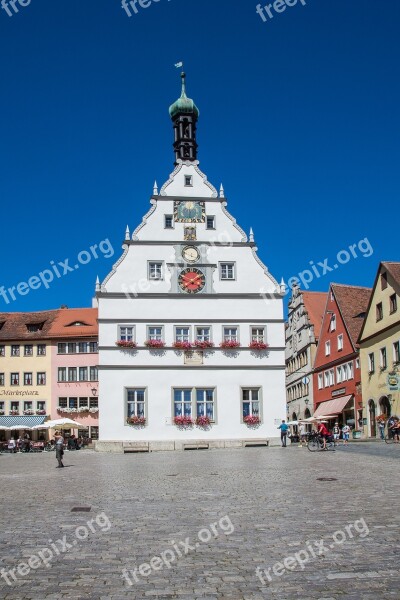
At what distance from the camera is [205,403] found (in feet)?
136

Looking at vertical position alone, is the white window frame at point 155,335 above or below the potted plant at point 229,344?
above

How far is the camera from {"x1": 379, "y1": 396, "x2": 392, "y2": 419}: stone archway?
143 ft

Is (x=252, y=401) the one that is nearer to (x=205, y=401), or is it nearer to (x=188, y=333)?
(x=205, y=401)

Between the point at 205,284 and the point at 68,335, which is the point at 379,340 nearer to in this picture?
the point at 205,284

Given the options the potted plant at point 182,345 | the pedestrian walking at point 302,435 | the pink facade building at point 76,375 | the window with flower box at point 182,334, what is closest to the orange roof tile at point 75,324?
the pink facade building at point 76,375

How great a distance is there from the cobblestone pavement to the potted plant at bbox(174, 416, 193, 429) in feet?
76.1

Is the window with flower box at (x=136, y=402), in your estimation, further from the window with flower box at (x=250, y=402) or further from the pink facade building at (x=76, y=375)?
the pink facade building at (x=76, y=375)

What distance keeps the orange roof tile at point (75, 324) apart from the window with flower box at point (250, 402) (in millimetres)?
22796

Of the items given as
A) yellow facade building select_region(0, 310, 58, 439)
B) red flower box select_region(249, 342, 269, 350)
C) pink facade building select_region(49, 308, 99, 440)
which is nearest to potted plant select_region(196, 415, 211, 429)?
red flower box select_region(249, 342, 269, 350)

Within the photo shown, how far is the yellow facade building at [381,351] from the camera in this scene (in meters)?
42.2

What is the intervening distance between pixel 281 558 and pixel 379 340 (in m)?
38.5

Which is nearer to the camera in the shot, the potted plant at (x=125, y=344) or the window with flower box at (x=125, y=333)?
the potted plant at (x=125, y=344)

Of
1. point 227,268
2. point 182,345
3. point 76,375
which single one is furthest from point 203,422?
point 76,375

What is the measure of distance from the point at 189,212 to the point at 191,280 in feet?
14.1
